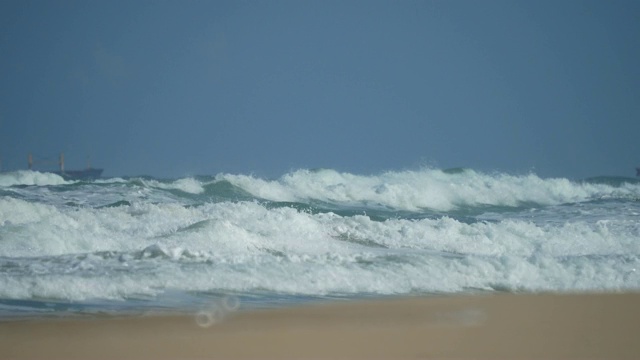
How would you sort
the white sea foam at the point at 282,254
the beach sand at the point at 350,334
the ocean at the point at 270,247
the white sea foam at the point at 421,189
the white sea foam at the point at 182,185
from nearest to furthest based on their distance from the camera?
the beach sand at the point at 350,334 < the ocean at the point at 270,247 < the white sea foam at the point at 282,254 < the white sea foam at the point at 182,185 < the white sea foam at the point at 421,189

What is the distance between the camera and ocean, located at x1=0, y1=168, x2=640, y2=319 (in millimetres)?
6719

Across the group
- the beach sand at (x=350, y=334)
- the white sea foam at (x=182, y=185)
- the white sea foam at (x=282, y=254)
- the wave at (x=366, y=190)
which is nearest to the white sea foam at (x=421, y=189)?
the wave at (x=366, y=190)

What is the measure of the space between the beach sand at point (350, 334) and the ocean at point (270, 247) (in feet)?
1.81

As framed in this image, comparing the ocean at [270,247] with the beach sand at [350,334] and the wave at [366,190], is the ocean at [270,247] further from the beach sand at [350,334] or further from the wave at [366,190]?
the beach sand at [350,334]

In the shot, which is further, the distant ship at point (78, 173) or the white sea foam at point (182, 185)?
the distant ship at point (78, 173)

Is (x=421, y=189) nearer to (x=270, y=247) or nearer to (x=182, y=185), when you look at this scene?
(x=182, y=185)

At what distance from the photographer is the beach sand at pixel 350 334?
4.84 meters

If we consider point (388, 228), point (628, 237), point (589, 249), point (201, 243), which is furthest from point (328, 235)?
point (628, 237)

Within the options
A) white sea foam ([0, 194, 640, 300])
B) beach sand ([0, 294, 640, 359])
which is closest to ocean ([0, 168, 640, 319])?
white sea foam ([0, 194, 640, 300])

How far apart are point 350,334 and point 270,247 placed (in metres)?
4.45

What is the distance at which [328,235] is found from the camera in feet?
35.9

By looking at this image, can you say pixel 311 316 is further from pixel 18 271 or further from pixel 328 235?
pixel 328 235

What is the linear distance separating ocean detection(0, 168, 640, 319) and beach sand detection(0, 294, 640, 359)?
55 cm

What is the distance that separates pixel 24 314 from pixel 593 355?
4.09 m
